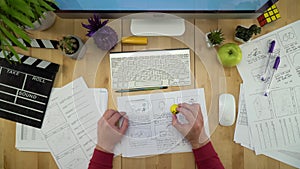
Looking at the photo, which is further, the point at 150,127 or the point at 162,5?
the point at 150,127

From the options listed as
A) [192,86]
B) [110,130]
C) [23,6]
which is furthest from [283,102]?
[23,6]

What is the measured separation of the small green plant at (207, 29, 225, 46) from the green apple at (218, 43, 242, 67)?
0.02m

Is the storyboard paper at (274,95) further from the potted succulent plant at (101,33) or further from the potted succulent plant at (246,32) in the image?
the potted succulent plant at (101,33)

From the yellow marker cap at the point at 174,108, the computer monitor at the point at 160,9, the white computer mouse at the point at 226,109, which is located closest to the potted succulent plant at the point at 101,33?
the computer monitor at the point at 160,9

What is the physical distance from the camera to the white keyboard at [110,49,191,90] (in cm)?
84

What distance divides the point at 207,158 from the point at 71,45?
48cm

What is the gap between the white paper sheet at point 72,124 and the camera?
833mm

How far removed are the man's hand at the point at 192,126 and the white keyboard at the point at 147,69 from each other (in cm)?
7

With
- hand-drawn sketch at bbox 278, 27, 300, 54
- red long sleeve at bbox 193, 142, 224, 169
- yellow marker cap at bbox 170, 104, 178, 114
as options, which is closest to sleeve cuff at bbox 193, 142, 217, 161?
red long sleeve at bbox 193, 142, 224, 169

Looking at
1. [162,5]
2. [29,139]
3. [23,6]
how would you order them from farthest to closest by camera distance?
[29,139]
[162,5]
[23,6]

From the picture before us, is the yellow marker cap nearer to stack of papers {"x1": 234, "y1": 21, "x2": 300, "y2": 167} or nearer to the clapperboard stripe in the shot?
stack of papers {"x1": 234, "y1": 21, "x2": 300, "y2": 167}

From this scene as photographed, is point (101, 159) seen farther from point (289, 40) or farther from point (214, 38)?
point (289, 40)

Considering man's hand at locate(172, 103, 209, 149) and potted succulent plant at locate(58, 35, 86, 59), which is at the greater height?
potted succulent plant at locate(58, 35, 86, 59)

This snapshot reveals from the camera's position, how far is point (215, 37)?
810 mm
